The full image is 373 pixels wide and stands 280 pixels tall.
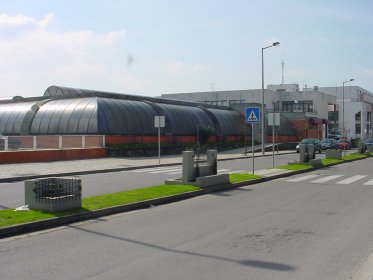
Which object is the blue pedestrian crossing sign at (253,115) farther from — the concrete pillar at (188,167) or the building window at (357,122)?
the building window at (357,122)

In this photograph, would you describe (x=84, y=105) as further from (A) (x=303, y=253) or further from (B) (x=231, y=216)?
(A) (x=303, y=253)

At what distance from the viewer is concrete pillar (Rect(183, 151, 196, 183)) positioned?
1644 centimetres

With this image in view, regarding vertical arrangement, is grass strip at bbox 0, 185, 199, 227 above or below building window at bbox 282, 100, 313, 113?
below

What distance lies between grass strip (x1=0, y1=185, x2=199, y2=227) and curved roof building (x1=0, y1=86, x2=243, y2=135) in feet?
93.7

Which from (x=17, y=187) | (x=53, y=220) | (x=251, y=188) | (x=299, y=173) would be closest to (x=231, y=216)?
(x=53, y=220)

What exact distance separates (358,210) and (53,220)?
733cm

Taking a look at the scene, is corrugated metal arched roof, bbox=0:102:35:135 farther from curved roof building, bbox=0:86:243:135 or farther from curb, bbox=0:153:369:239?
curb, bbox=0:153:369:239

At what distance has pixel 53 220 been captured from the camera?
10.2 meters

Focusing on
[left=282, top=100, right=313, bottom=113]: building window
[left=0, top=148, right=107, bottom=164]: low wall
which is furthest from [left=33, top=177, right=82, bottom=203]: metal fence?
[left=282, top=100, right=313, bottom=113]: building window

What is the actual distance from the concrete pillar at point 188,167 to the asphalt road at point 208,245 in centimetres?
324

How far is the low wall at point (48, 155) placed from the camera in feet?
97.1

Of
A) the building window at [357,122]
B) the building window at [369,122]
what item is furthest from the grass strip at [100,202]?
the building window at [369,122]

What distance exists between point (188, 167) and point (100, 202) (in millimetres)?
4697

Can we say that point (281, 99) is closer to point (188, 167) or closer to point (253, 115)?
point (253, 115)
